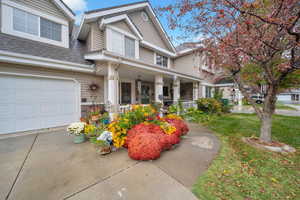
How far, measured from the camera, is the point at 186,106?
29.1ft

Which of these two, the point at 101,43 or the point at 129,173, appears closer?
the point at 129,173

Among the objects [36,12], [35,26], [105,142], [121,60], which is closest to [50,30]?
[35,26]

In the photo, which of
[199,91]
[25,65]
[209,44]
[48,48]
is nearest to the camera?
[209,44]

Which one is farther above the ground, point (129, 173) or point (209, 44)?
point (209, 44)

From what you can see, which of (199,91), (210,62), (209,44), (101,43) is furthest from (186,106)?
(101,43)

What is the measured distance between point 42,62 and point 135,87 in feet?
17.1

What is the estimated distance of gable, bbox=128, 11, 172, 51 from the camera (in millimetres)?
8492

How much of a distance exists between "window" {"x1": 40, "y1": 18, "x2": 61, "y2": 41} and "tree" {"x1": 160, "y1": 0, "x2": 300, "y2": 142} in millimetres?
6307

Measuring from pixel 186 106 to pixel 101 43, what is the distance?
282 inches

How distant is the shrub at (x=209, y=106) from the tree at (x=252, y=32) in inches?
177

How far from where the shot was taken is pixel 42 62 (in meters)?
4.99

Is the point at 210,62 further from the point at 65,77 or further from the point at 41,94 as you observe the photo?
the point at 41,94

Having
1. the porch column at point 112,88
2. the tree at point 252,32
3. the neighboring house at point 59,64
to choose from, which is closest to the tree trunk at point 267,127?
the tree at point 252,32

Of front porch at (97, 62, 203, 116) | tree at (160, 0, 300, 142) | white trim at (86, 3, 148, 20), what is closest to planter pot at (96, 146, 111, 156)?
front porch at (97, 62, 203, 116)
